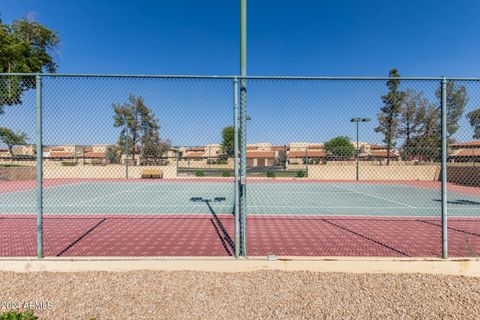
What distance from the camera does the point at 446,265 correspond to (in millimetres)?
3873

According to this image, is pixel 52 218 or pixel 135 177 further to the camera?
pixel 135 177

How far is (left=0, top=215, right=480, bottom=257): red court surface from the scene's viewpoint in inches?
196

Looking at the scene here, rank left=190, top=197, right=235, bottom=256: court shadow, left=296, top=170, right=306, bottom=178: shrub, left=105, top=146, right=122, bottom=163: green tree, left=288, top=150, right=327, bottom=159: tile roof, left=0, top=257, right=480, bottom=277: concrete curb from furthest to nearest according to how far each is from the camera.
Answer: left=296, top=170, right=306, bottom=178: shrub
left=288, top=150, right=327, bottom=159: tile roof
left=105, top=146, right=122, bottom=163: green tree
left=190, top=197, right=235, bottom=256: court shadow
left=0, top=257, right=480, bottom=277: concrete curb

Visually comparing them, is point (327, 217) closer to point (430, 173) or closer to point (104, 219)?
point (104, 219)

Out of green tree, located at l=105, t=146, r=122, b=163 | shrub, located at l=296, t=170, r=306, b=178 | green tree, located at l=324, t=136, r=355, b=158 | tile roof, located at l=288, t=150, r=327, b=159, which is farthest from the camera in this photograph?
shrub, located at l=296, t=170, r=306, b=178

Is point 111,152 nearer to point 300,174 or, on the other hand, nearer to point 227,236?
point 227,236

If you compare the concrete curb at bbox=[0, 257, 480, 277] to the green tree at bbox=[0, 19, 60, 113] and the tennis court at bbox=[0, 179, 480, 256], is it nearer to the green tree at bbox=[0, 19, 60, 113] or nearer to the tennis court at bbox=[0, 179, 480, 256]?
the tennis court at bbox=[0, 179, 480, 256]

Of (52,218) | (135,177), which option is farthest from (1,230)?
(135,177)

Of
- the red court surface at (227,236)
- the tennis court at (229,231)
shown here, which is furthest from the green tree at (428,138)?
the red court surface at (227,236)

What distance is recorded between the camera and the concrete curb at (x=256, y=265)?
3.87m

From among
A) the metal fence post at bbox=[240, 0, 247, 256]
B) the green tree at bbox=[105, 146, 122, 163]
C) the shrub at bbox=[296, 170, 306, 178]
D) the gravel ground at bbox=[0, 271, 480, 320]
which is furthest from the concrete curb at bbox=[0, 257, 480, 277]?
the shrub at bbox=[296, 170, 306, 178]

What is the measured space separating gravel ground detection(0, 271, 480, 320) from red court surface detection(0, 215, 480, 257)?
109cm

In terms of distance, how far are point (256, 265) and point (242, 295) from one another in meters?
0.67

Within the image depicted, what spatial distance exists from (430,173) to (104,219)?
2769 centimetres
